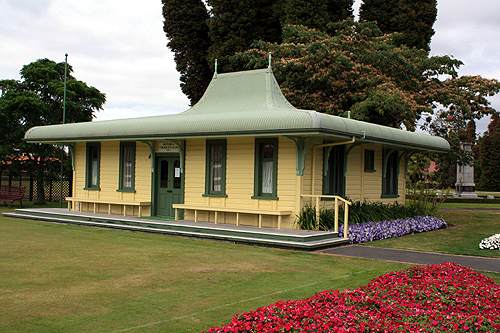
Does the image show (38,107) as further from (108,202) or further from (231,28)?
(231,28)

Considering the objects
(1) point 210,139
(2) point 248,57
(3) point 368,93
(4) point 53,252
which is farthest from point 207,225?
(2) point 248,57

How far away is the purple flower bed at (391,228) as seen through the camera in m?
13.9

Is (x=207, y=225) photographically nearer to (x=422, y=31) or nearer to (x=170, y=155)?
(x=170, y=155)

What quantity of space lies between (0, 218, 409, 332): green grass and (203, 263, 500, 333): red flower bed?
84cm

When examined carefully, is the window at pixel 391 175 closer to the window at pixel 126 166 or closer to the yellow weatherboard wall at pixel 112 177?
the yellow weatherboard wall at pixel 112 177

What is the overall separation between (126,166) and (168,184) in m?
2.27

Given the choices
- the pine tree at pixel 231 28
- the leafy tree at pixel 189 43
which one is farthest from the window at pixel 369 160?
the leafy tree at pixel 189 43

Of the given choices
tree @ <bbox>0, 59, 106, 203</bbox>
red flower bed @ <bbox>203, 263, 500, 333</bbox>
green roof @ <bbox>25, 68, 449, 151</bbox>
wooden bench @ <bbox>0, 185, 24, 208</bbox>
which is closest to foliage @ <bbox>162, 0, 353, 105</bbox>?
tree @ <bbox>0, 59, 106, 203</bbox>

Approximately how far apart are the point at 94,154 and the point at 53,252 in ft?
Result: 29.1

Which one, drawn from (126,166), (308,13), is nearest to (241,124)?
(126,166)

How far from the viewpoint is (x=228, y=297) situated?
727 centimetres

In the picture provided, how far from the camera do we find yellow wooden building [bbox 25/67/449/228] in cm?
1395

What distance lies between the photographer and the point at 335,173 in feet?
50.4

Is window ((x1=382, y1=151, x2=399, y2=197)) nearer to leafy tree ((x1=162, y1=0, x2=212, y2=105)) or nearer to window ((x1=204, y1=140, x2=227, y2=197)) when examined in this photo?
window ((x1=204, y1=140, x2=227, y2=197))
